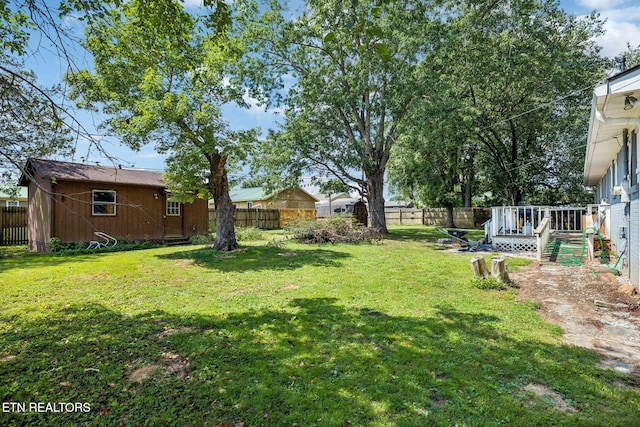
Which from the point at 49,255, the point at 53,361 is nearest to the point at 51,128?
the point at 53,361

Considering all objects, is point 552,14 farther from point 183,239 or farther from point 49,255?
point 49,255

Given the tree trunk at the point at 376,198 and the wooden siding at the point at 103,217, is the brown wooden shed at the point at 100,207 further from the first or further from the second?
the tree trunk at the point at 376,198

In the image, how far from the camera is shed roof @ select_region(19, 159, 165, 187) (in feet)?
38.1

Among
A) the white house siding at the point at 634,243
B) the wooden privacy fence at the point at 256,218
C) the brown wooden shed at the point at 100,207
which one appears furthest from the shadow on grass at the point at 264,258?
the wooden privacy fence at the point at 256,218

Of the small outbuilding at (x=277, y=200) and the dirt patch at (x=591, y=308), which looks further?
the small outbuilding at (x=277, y=200)

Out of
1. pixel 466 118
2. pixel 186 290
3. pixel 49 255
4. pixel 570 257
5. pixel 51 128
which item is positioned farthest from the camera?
pixel 466 118

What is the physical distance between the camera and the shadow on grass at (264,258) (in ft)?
26.7

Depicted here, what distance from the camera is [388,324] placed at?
4.14 meters

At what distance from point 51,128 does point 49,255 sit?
941 centimetres

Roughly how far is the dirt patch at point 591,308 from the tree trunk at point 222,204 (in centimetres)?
838

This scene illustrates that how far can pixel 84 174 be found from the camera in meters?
12.5

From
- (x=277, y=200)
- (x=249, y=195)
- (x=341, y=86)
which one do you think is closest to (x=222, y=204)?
(x=341, y=86)

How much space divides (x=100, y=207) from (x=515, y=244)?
15653mm

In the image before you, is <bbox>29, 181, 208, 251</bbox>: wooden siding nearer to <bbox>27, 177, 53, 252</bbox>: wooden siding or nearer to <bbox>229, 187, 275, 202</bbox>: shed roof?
<bbox>27, 177, 53, 252</bbox>: wooden siding
